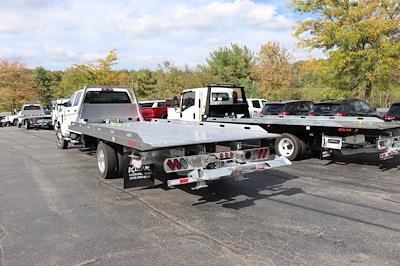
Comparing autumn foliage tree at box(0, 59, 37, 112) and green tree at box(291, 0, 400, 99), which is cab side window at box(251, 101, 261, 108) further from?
autumn foliage tree at box(0, 59, 37, 112)

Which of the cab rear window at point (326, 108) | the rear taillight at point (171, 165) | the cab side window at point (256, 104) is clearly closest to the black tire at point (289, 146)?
the cab rear window at point (326, 108)

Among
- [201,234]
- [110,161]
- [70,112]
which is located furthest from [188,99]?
[201,234]

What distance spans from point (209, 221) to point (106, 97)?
7504 mm

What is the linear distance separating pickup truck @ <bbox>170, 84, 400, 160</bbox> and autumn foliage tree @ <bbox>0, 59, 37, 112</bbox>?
38268 mm

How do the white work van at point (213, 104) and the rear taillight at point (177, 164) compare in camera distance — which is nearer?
the rear taillight at point (177, 164)

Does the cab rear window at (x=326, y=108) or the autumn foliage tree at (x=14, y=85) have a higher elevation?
the autumn foliage tree at (x=14, y=85)

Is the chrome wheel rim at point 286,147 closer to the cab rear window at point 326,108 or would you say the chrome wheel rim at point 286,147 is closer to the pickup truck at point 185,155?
the pickup truck at point 185,155

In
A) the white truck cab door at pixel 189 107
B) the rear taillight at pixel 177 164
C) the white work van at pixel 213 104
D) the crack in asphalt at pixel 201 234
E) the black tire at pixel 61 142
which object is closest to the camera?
the crack in asphalt at pixel 201 234

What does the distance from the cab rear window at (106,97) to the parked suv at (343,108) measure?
786 cm

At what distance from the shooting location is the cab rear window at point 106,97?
1154 centimetres

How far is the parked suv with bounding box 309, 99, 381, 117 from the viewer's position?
48.1ft

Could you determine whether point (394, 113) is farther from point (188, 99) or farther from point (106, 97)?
point (106, 97)

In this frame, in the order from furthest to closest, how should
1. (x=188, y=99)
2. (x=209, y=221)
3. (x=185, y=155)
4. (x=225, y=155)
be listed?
(x=188, y=99)
(x=225, y=155)
(x=185, y=155)
(x=209, y=221)

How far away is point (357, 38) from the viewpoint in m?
18.4
